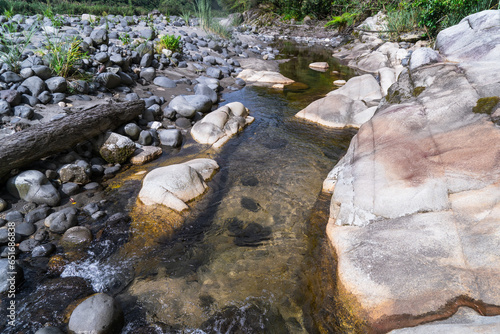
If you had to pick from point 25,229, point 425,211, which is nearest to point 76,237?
point 25,229

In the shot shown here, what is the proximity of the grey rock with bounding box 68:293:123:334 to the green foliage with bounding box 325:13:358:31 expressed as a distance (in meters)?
23.5

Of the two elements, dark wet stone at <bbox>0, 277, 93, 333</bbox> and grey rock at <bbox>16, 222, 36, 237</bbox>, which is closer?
dark wet stone at <bbox>0, 277, 93, 333</bbox>

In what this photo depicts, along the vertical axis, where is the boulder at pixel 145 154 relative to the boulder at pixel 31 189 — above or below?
below

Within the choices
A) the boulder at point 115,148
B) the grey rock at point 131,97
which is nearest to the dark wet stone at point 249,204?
the boulder at point 115,148

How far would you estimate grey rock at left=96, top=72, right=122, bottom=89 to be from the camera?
7384mm

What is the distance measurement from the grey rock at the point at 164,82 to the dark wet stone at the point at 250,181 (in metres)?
5.41

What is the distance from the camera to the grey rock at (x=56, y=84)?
20.6ft

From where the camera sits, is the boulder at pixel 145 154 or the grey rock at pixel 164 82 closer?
the boulder at pixel 145 154

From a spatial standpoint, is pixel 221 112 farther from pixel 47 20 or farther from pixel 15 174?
pixel 47 20

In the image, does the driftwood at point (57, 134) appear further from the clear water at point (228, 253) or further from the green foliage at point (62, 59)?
the green foliage at point (62, 59)

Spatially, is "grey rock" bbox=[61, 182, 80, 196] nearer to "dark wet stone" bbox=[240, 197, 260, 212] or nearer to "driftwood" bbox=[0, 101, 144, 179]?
"driftwood" bbox=[0, 101, 144, 179]

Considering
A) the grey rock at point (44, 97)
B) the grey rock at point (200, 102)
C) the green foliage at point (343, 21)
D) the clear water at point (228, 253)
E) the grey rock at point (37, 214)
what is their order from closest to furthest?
the clear water at point (228, 253) → the grey rock at point (37, 214) → the grey rock at point (44, 97) → the grey rock at point (200, 102) → the green foliage at point (343, 21)

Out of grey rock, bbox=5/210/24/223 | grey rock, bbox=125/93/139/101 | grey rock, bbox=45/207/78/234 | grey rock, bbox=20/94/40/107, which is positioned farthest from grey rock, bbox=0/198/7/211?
grey rock, bbox=125/93/139/101

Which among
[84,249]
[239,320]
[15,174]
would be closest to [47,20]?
[15,174]
